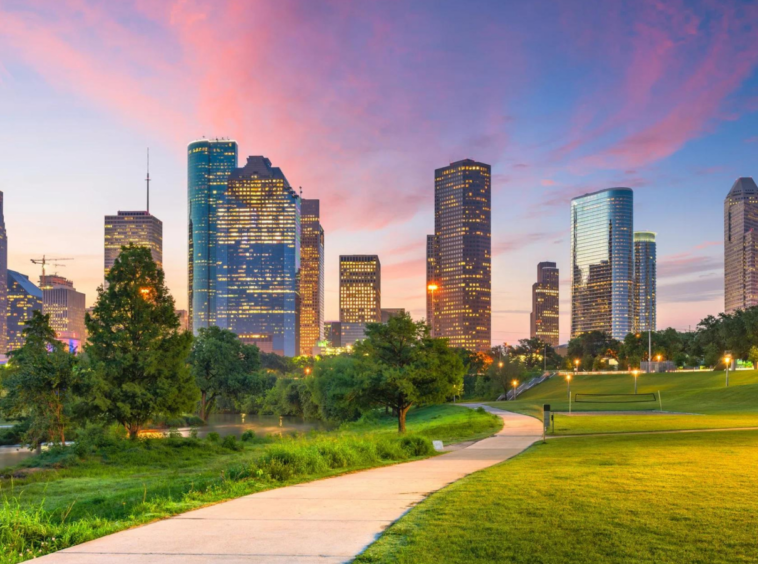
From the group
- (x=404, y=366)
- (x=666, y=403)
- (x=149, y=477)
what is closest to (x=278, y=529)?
(x=149, y=477)

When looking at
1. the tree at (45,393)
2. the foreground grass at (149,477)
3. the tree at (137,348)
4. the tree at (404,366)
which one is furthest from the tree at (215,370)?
the tree at (404,366)

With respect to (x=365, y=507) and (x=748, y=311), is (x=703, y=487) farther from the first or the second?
(x=748, y=311)

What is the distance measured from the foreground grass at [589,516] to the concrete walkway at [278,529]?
51cm

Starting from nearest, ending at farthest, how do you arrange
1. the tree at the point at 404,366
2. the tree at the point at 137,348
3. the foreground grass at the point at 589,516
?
the foreground grass at the point at 589,516, the tree at the point at 404,366, the tree at the point at 137,348

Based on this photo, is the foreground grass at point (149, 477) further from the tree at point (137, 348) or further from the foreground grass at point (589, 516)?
the foreground grass at point (589, 516)

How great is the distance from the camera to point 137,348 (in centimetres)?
3597

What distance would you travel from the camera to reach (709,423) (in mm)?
29047

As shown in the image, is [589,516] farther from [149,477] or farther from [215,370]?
[215,370]

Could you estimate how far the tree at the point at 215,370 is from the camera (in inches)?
2945

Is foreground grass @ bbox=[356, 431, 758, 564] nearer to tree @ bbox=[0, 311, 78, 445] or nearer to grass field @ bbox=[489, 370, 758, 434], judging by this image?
grass field @ bbox=[489, 370, 758, 434]

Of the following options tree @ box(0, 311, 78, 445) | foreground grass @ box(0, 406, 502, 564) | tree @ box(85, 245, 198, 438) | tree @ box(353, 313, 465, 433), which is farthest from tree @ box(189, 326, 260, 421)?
tree @ box(353, 313, 465, 433)

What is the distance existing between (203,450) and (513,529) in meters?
29.8

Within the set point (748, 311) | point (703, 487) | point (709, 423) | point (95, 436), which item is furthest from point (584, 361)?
point (703, 487)

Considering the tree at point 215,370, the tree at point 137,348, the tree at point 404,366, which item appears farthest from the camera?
the tree at point 215,370
